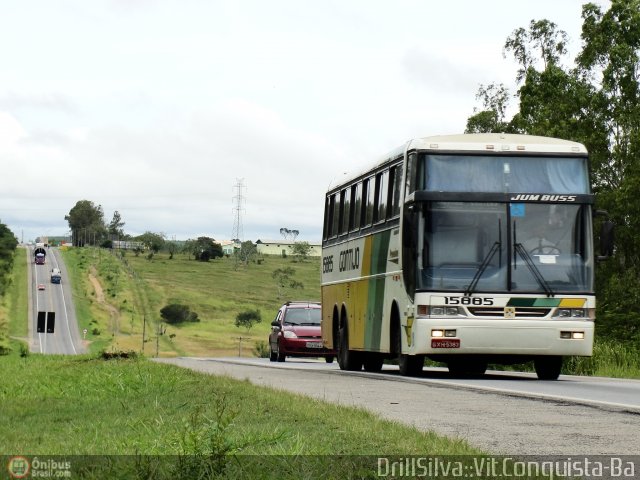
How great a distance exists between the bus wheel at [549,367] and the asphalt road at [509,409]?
1.20 m

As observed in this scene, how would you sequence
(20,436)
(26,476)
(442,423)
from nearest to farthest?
(26,476) < (20,436) < (442,423)

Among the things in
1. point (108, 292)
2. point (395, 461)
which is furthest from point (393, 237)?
point (108, 292)

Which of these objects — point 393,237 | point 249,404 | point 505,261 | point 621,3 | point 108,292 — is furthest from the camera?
point 108,292

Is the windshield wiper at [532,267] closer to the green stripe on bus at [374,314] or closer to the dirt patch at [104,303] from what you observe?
the green stripe on bus at [374,314]

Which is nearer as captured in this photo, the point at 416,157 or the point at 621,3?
the point at 416,157

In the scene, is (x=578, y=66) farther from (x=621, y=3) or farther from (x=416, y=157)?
(x=416, y=157)

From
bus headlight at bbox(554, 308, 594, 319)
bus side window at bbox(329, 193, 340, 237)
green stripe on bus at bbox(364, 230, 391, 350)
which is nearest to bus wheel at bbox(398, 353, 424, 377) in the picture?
green stripe on bus at bbox(364, 230, 391, 350)

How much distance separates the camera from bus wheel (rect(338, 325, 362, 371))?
26.9 metres

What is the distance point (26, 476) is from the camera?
7.80 m

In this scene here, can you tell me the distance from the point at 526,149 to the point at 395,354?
13.8ft

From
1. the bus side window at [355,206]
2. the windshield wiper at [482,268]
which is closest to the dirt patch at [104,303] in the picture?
the bus side window at [355,206]

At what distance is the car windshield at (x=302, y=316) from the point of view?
124 ft

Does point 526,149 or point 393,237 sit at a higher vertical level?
point 526,149

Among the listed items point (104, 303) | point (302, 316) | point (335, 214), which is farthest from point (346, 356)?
point (104, 303)
